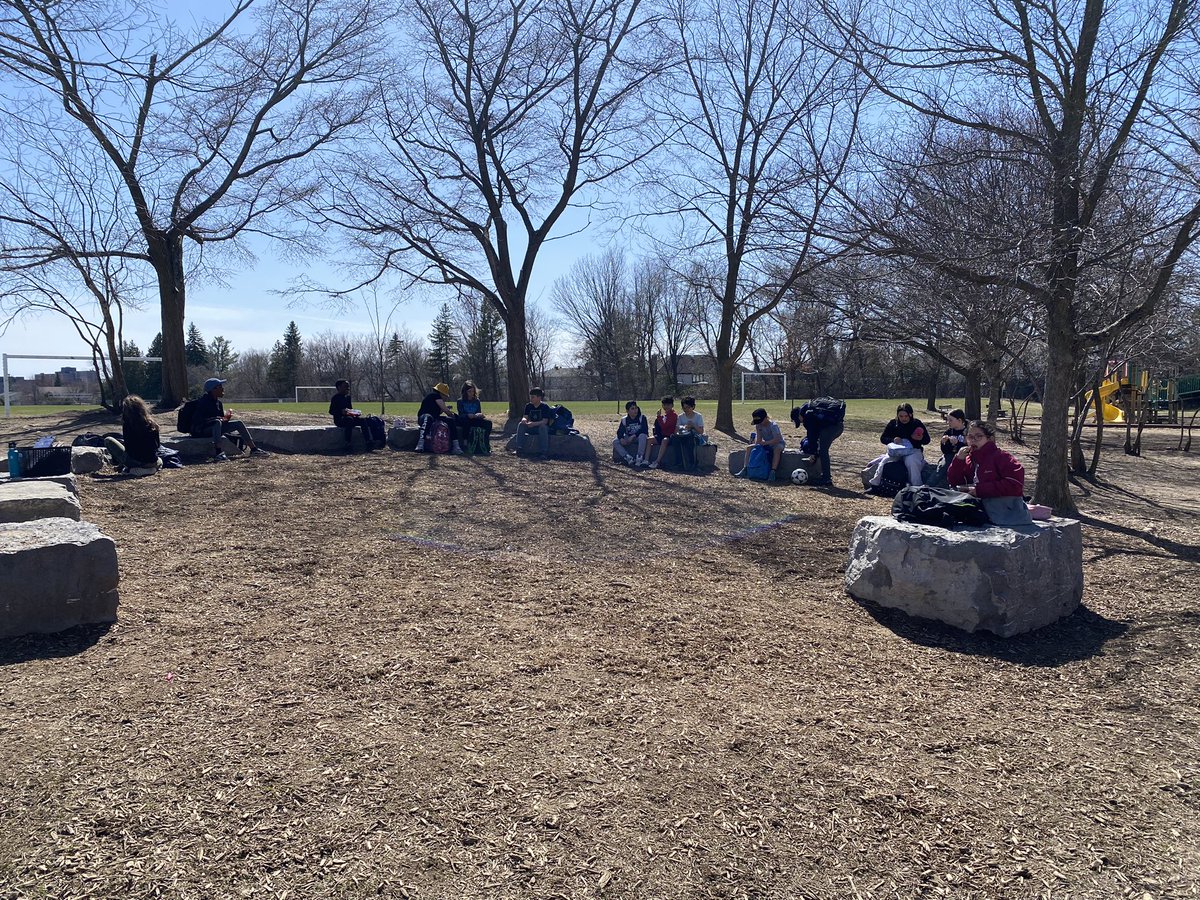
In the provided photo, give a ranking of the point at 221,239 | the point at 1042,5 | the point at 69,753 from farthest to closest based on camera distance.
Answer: the point at 221,239, the point at 1042,5, the point at 69,753

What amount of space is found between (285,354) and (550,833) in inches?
2323

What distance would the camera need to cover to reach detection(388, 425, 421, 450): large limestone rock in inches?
498

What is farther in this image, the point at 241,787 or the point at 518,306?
the point at 518,306

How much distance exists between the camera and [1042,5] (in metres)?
7.39

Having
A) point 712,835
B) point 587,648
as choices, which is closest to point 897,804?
point 712,835

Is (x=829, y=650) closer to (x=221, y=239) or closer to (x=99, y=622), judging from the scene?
(x=99, y=622)

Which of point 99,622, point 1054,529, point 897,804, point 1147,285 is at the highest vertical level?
point 1147,285

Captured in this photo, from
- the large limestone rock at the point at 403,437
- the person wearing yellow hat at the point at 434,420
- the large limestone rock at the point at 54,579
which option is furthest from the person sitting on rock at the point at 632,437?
the large limestone rock at the point at 54,579

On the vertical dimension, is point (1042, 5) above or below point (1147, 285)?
above

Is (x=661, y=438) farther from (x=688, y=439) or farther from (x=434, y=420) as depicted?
(x=434, y=420)

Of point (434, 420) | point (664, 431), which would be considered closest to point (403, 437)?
point (434, 420)

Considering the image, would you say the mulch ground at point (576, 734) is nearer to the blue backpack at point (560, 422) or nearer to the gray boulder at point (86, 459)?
the gray boulder at point (86, 459)

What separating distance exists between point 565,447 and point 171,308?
10.9 meters

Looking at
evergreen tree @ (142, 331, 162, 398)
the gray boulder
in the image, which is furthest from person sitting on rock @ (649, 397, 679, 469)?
evergreen tree @ (142, 331, 162, 398)
